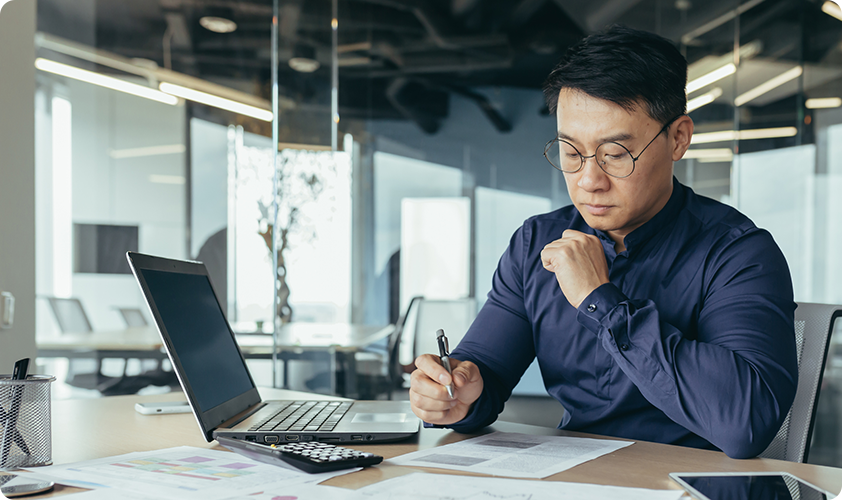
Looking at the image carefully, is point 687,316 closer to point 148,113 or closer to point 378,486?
point 378,486

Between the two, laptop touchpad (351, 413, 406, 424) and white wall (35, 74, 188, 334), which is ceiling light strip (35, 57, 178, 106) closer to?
white wall (35, 74, 188, 334)

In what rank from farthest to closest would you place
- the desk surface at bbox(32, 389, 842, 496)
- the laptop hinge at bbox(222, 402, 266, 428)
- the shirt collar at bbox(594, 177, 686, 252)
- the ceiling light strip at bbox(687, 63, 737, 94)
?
the ceiling light strip at bbox(687, 63, 737, 94)
the shirt collar at bbox(594, 177, 686, 252)
the laptop hinge at bbox(222, 402, 266, 428)
the desk surface at bbox(32, 389, 842, 496)

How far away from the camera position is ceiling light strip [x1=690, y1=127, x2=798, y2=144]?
3.86 m

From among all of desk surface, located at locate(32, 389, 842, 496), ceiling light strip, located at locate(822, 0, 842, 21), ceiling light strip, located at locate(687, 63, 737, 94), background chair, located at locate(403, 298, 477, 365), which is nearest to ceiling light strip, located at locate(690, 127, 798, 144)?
ceiling light strip, located at locate(687, 63, 737, 94)

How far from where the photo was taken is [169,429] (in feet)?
3.93

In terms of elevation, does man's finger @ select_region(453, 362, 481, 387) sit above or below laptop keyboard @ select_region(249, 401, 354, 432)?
above

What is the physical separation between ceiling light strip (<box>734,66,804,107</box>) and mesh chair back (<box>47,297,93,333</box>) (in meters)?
4.39

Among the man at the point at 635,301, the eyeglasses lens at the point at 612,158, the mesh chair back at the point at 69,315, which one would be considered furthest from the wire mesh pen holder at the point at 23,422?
the mesh chair back at the point at 69,315

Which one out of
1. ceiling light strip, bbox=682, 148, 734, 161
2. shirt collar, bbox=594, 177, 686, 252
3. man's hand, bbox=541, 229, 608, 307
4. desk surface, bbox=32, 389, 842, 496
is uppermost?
ceiling light strip, bbox=682, 148, 734, 161

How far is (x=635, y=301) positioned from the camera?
3.69ft

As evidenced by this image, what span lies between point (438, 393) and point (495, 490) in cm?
32

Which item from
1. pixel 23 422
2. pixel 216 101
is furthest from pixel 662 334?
pixel 216 101

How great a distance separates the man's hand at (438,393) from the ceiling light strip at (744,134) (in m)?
3.29

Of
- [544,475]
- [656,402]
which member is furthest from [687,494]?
[656,402]
